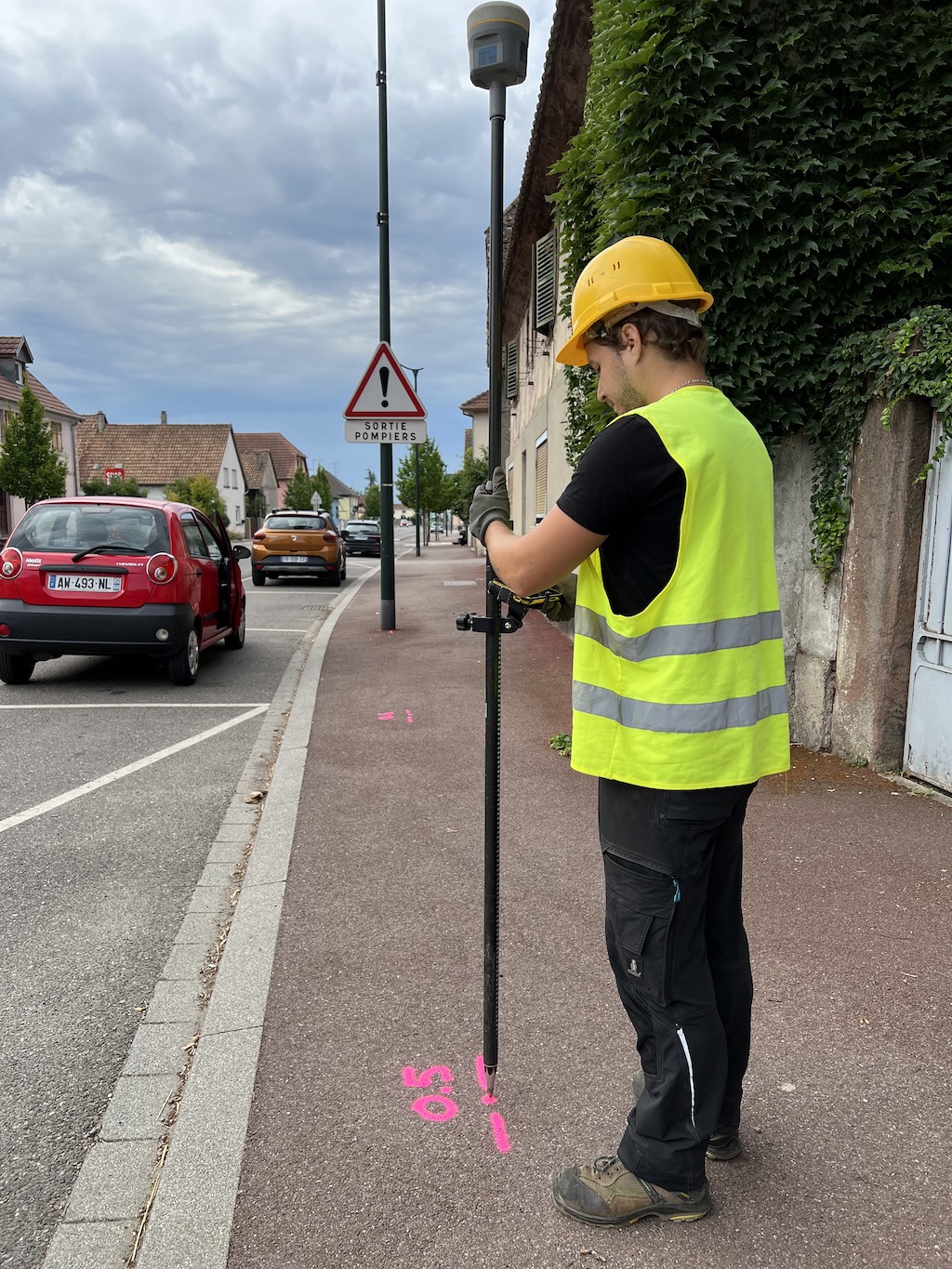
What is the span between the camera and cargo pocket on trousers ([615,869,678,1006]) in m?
1.92

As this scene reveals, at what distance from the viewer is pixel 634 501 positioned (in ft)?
5.99

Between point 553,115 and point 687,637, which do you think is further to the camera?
point 553,115

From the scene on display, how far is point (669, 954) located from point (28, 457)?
41.6 m

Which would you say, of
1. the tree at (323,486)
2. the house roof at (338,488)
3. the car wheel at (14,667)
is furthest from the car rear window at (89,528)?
the house roof at (338,488)

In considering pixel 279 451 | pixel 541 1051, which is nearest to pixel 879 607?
pixel 541 1051

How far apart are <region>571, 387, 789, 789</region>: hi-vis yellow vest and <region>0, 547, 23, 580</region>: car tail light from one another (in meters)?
7.22

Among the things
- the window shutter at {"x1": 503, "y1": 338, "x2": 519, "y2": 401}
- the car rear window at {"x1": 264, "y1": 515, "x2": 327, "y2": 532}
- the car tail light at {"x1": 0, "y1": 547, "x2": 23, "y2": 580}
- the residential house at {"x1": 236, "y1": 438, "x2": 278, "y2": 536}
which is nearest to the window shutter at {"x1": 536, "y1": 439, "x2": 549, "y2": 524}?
the car rear window at {"x1": 264, "y1": 515, "x2": 327, "y2": 532}

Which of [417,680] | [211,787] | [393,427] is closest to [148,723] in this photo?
[211,787]

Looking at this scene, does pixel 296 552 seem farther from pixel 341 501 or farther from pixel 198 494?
pixel 341 501

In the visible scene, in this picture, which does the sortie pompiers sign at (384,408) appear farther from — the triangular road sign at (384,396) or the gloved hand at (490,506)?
the gloved hand at (490,506)

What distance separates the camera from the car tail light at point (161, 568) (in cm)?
804

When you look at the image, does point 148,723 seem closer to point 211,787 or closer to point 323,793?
point 211,787

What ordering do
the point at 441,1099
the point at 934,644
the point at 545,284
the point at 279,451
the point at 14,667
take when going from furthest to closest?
1. the point at 279,451
2. the point at 545,284
3. the point at 14,667
4. the point at 934,644
5. the point at 441,1099

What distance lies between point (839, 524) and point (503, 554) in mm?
3911
